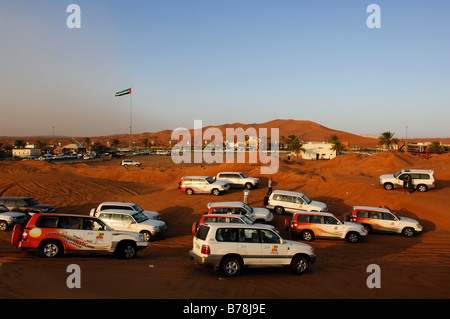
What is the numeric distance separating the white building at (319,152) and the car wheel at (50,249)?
6384 centimetres

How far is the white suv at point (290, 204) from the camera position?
19.3 metres

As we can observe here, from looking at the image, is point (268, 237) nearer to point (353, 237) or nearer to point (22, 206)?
point (353, 237)

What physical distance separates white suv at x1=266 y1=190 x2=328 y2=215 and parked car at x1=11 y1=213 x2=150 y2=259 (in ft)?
35.8

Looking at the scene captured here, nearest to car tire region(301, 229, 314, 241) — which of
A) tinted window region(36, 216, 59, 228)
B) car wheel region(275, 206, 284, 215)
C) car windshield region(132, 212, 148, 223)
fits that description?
car wheel region(275, 206, 284, 215)

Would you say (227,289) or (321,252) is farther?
(321,252)

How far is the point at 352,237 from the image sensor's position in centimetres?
1493

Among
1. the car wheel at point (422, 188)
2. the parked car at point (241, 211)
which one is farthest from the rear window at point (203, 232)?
the car wheel at point (422, 188)

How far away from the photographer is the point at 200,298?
716 centimetres

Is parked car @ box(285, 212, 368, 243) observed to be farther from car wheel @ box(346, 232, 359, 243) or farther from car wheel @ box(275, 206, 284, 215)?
car wheel @ box(275, 206, 284, 215)

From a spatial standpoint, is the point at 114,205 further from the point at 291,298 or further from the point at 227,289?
the point at 291,298

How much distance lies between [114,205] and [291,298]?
12.0 meters

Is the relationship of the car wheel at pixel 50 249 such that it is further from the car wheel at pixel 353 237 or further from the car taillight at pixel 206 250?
the car wheel at pixel 353 237

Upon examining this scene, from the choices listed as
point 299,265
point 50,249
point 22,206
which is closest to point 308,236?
point 299,265
